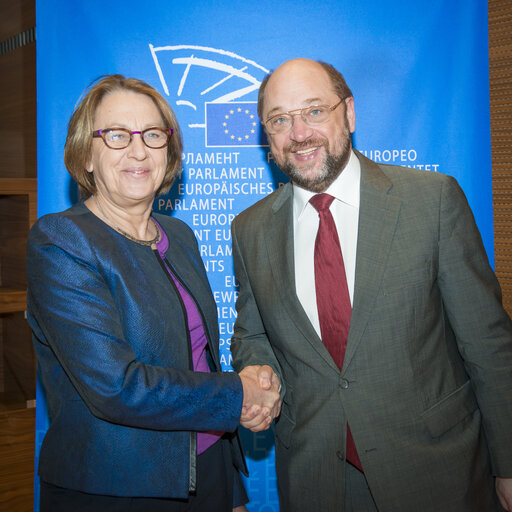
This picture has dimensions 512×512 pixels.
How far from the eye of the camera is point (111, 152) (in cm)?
171

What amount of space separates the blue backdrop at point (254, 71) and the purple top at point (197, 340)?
96 cm

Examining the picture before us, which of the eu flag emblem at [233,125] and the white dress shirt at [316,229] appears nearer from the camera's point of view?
the white dress shirt at [316,229]

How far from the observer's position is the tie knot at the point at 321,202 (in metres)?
1.79

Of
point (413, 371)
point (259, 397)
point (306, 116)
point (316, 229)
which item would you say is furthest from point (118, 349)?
point (306, 116)

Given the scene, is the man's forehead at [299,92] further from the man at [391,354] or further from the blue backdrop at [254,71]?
the blue backdrop at [254,71]

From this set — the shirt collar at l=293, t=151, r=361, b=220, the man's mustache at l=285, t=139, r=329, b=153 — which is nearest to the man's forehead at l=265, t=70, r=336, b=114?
the man's mustache at l=285, t=139, r=329, b=153

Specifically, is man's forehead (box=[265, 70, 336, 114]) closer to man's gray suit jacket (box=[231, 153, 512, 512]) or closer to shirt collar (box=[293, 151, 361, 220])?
shirt collar (box=[293, 151, 361, 220])

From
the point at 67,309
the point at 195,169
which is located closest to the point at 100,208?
the point at 67,309

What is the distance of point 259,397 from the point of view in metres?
1.73

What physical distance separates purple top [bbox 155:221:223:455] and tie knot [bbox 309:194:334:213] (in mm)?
584

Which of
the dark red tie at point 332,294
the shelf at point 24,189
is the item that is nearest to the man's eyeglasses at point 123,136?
the dark red tie at point 332,294

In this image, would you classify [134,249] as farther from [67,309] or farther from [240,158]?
[240,158]

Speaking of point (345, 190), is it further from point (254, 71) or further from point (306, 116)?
point (254, 71)

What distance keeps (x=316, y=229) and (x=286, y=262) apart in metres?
0.17
